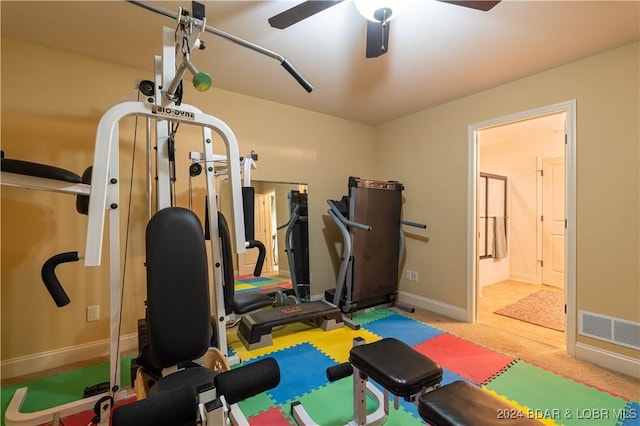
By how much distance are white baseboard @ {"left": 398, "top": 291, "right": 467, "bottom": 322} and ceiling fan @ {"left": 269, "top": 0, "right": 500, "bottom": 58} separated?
9.16 feet

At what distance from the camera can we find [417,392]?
1171 mm

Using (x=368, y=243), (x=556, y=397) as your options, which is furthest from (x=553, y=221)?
(x=556, y=397)

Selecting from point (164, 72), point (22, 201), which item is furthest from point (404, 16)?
point (22, 201)

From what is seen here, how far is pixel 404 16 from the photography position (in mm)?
1833

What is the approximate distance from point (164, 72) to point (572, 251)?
127 inches

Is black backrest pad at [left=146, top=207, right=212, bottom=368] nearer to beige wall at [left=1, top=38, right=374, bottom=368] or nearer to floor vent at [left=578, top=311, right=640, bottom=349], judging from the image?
beige wall at [left=1, top=38, right=374, bottom=368]

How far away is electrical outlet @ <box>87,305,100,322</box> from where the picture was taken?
2324 millimetres

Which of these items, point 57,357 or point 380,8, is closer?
point 380,8

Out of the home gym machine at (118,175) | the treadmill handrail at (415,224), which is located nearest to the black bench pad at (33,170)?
the home gym machine at (118,175)

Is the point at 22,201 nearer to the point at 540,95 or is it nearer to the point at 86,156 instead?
the point at 86,156

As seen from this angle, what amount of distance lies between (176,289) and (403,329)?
90.2 inches

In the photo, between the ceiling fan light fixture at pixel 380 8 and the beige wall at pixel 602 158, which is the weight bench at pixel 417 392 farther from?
the beige wall at pixel 602 158

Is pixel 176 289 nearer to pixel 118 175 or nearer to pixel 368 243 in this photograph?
pixel 118 175

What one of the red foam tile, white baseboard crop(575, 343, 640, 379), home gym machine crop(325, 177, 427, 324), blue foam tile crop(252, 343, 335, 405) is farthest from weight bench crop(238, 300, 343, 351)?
white baseboard crop(575, 343, 640, 379)
